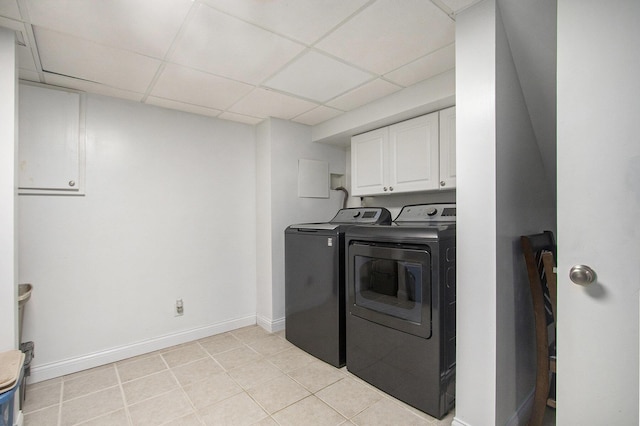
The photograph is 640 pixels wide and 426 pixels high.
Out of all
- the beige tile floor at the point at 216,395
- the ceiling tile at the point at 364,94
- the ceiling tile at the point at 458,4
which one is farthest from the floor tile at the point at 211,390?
the ceiling tile at the point at 458,4

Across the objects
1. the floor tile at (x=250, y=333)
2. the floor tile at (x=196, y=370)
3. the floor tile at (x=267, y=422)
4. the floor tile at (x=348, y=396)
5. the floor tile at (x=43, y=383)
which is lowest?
the floor tile at (x=250, y=333)

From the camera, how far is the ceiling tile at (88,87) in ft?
7.09

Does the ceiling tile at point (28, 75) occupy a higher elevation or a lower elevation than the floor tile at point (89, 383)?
higher

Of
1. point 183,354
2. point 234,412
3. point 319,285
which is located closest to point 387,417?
point 234,412

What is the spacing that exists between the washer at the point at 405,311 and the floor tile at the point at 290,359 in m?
0.43

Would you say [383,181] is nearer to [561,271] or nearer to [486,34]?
[486,34]

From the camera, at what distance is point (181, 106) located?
2.75 metres

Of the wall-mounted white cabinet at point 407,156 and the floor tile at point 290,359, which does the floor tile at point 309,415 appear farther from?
the wall-mounted white cabinet at point 407,156

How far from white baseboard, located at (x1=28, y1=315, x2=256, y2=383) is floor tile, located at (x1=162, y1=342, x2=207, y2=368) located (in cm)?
11

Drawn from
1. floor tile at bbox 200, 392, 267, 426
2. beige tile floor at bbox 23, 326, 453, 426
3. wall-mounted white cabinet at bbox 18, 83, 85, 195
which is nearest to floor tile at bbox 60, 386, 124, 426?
beige tile floor at bbox 23, 326, 453, 426

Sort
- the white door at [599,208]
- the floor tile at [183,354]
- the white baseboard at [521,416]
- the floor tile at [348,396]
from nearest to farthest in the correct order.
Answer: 1. the white door at [599,208]
2. the white baseboard at [521,416]
3. the floor tile at [348,396]
4. the floor tile at [183,354]

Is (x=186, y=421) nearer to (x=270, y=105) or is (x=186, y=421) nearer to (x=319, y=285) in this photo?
(x=319, y=285)

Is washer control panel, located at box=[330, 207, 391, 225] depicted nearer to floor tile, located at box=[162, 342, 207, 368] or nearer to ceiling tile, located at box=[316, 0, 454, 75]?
ceiling tile, located at box=[316, 0, 454, 75]

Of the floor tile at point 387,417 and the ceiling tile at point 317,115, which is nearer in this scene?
the floor tile at point 387,417
